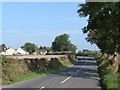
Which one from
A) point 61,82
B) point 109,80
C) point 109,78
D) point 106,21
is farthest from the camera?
point 106,21

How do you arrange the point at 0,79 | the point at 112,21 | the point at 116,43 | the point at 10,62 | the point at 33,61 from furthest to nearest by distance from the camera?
the point at 33,61, the point at 116,43, the point at 112,21, the point at 10,62, the point at 0,79

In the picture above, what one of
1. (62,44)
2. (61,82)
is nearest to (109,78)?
(61,82)


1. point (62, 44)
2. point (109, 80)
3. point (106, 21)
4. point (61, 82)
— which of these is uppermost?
point (62, 44)

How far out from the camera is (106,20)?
34344mm

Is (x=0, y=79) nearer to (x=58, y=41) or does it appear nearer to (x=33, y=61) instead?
(x=33, y=61)

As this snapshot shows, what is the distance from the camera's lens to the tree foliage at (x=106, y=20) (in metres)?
33.6

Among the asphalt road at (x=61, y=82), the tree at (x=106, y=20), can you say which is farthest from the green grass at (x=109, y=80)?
the tree at (x=106, y=20)

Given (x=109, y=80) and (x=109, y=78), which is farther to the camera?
(x=109, y=78)

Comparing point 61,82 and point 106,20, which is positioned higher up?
point 106,20

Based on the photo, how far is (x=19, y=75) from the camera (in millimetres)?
31484

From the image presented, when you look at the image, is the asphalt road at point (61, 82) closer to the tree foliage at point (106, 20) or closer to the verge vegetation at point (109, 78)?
the verge vegetation at point (109, 78)

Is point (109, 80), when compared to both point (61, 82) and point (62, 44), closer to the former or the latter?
point (61, 82)

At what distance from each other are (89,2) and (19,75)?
36.4ft

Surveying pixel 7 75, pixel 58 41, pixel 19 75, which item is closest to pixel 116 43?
pixel 19 75
